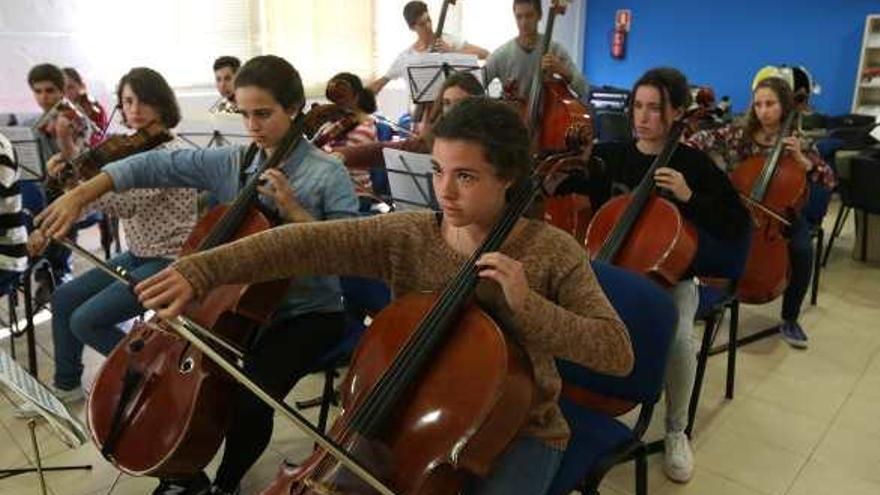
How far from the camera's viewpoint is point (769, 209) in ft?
8.51

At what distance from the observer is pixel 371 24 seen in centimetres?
621

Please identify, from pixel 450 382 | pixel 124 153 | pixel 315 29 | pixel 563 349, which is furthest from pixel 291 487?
pixel 315 29

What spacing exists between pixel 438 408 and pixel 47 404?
66 cm

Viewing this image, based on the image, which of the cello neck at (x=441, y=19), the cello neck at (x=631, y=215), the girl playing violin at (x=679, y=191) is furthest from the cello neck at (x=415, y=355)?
the cello neck at (x=441, y=19)

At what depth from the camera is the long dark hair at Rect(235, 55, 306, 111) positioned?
1.72 meters

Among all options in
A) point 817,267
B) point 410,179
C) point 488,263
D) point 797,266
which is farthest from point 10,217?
point 817,267

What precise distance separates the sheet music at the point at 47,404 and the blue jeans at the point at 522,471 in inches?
26.5

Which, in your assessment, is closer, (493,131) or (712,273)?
(493,131)

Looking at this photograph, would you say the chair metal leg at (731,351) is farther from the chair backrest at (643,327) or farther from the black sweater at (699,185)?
the chair backrest at (643,327)

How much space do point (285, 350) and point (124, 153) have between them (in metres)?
0.80

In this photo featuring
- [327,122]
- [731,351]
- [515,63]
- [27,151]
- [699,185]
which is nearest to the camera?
[327,122]

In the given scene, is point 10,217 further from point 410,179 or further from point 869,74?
point 869,74

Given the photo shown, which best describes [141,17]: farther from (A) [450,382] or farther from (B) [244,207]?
(A) [450,382]

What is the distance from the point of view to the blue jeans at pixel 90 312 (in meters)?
2.02
